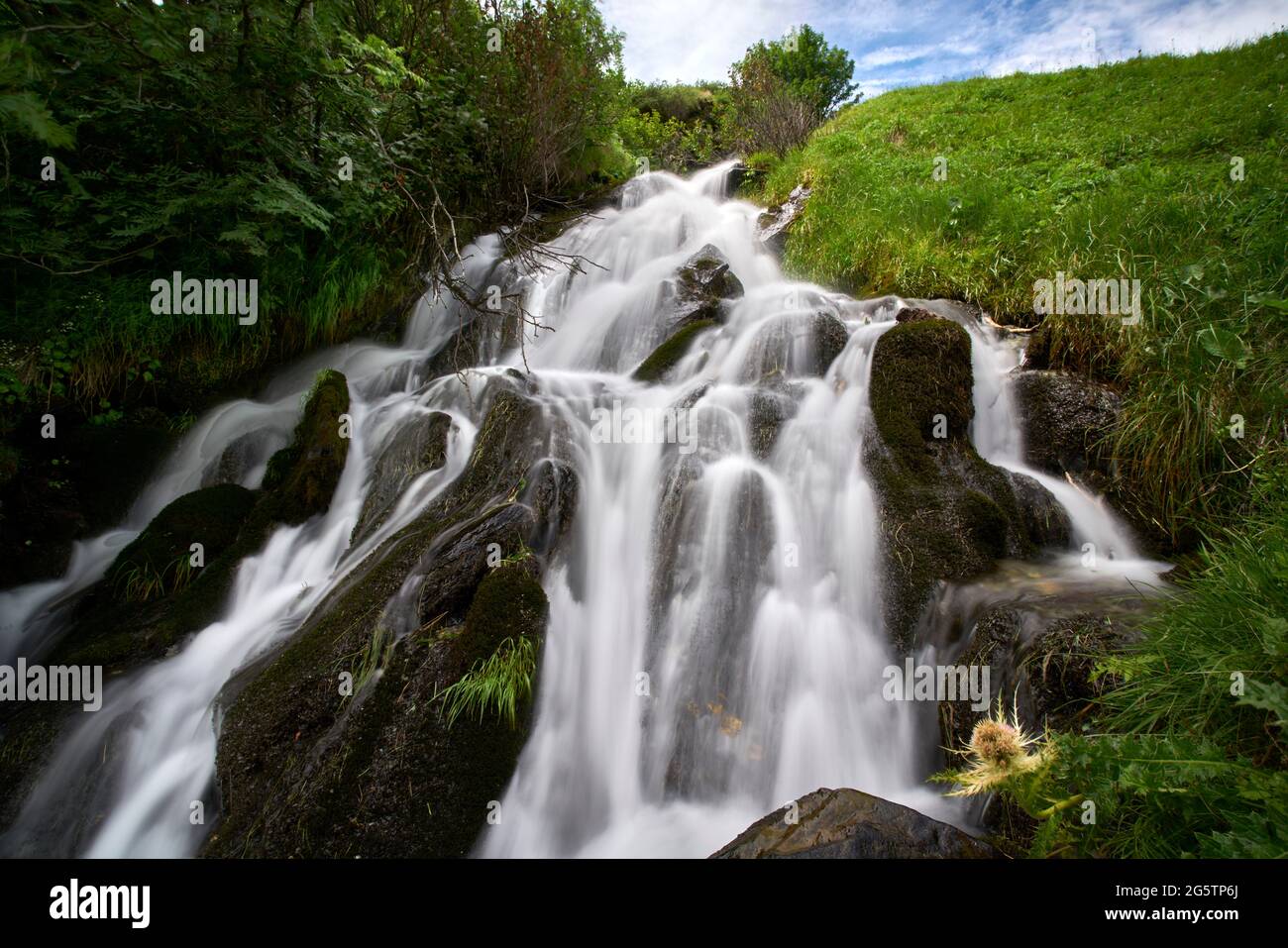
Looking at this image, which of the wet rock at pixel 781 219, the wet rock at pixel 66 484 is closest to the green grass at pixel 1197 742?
the wet rock at pixel 66 484

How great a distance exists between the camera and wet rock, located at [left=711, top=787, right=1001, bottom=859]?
184 centimetres

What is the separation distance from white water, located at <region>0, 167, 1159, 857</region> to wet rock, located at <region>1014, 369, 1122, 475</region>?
0.18 metres

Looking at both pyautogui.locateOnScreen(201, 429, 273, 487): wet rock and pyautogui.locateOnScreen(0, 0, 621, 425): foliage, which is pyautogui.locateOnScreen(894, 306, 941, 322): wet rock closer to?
pyautogui.locateOnScreen(0, 0, 621, 425): foliage

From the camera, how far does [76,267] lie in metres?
4.88

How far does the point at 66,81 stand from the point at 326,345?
3189 millimetres

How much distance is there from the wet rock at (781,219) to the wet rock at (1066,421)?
5.75 m

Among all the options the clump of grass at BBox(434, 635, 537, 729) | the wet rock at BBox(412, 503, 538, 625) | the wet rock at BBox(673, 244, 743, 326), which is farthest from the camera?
the wet rock at BBox(673, 244, 743, 326)

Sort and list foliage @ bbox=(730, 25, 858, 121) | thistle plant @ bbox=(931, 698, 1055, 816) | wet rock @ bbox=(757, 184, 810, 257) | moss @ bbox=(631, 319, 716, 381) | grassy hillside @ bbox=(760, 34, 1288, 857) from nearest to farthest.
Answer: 1. thistle plant @ bbox=(931, 698, 1055, 816)
2. grassy hillside @ bbox=(760, 34, 1288, 857)
3. moss @ bbox=(631, 319, 716, 381)
4. wet rock @ bbox=(757, 184, 810, 257)
5. foliage @ bbox=(730, 25, 858, 121)

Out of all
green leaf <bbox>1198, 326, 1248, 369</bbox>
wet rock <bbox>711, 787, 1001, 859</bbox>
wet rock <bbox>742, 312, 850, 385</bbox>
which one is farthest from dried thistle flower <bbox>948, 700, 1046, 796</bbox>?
wet rock <bbox>742, 312, 850, 385</bbox>

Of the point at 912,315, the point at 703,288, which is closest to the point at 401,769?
the point at 912,315

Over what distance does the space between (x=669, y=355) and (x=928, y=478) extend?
3265 millimetres

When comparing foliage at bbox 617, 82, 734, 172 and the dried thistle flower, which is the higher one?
Result: foliage at bbox 617, 82, 734, 172

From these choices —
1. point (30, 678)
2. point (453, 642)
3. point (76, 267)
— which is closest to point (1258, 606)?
point (453, 642)

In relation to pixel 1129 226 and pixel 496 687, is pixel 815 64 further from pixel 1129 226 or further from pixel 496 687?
pixel 496 687
